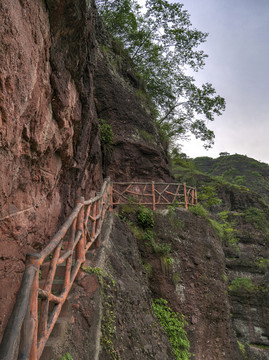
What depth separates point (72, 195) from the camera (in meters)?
6.56

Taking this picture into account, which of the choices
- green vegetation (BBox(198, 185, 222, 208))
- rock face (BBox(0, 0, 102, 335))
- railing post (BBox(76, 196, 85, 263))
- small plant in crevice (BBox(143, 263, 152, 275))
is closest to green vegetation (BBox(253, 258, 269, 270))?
green vegetation (BBox(198, 185, 222, 208))

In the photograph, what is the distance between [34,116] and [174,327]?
6871 mm

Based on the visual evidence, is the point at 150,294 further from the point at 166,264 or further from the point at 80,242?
the point at 80,242

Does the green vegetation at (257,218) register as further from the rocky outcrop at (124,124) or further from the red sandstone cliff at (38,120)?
the red sandstone cliff at (38,120)

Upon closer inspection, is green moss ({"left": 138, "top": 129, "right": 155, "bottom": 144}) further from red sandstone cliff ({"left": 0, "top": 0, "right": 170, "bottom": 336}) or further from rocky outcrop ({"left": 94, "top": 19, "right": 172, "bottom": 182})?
red sandstone cliff ({"left": 0, "top": 0, "right": 170, "bottom": 336})

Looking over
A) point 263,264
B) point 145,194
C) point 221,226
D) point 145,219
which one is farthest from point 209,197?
point 145,219

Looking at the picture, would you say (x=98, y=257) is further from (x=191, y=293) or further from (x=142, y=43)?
(x=142, y=43)

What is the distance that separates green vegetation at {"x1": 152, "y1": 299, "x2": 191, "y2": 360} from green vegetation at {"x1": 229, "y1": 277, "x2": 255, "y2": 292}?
885 cm

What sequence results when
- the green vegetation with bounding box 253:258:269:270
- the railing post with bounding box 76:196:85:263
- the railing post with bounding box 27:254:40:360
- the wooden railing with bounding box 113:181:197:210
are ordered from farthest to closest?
the green vegetation with bounding box 253:258:269:270
the wooden railing with bounding box 113:181:197:210
the railing post with bounding box 76:196:85:263
the railing post with bounding box 27:254:40:360

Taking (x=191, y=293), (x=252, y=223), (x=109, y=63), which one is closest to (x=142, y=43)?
(x=109, y=63)

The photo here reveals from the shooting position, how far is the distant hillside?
4009 centimetres

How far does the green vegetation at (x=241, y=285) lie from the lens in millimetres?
14817

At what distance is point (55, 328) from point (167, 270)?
19.1 feet

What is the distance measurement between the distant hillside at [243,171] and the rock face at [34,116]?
1457 inches
